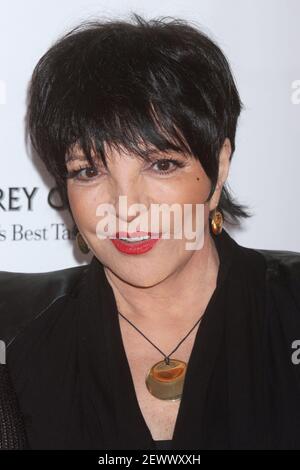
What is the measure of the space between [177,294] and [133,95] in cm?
38

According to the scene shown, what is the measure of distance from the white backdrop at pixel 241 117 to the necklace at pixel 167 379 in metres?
0.43

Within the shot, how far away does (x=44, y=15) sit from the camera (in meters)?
1.71

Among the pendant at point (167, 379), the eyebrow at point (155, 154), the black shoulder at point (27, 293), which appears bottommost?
the pendant at point (167, 379)

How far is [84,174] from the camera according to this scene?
1.41 meters

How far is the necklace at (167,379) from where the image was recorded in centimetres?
145

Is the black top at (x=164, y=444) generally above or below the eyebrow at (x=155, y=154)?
below

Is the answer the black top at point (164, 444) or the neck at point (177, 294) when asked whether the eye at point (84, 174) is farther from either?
the black top at point (164, 444)

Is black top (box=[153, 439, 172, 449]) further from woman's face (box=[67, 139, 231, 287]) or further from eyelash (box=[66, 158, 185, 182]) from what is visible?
eyelash (box=[66, 158, 185, 182])

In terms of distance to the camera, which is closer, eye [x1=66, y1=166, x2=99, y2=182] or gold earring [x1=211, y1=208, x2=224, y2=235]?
eye [x1=66, y1=166, x2=99, y2=182]

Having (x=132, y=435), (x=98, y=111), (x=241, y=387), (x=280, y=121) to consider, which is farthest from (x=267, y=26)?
(x=132, y=435)

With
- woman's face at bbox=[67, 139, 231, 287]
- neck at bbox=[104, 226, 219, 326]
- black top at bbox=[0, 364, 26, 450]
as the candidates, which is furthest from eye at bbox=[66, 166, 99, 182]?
black top at bbox=[0, 364, 26, 450]

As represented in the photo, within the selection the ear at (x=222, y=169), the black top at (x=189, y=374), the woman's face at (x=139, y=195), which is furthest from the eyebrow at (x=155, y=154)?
the black top at (x=189, y=374)

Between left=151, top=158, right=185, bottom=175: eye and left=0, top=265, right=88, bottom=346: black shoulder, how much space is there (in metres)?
0.35

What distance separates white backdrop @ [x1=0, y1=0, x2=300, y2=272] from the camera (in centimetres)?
171
